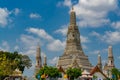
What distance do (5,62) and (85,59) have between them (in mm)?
50186

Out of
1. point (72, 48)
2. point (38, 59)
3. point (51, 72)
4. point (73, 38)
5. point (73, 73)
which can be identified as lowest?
point (73, 73)

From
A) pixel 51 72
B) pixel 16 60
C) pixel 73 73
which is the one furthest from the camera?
pixel 16 60

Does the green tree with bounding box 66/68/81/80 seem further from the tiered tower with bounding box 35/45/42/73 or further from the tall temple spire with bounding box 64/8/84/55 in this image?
the tiered tower with bounding box 35/45/42/73

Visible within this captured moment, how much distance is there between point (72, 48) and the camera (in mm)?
113875

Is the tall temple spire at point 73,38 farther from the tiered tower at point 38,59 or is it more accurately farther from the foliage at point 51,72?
the foliage at point 51,72

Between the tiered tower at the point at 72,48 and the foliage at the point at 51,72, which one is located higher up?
the tiered tower at the point at 72,48

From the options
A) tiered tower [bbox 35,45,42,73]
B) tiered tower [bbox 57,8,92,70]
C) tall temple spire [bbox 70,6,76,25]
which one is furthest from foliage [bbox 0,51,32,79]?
tall temple spire [bbox 70,6,76,25]

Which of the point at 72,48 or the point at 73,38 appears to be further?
the point at 73,38

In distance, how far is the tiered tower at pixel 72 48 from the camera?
365 feet

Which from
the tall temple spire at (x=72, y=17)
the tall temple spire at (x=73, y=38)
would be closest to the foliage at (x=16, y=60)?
the tall temple spire at (x=73, y=38)

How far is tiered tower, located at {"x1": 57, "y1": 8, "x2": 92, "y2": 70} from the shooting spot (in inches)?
4385

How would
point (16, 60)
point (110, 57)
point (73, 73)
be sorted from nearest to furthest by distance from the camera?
point (73, 73) < point (16, 60) < point (110, 57)

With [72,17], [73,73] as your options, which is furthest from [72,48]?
[73,73]

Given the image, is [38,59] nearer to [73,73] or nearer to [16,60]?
[16,60]
